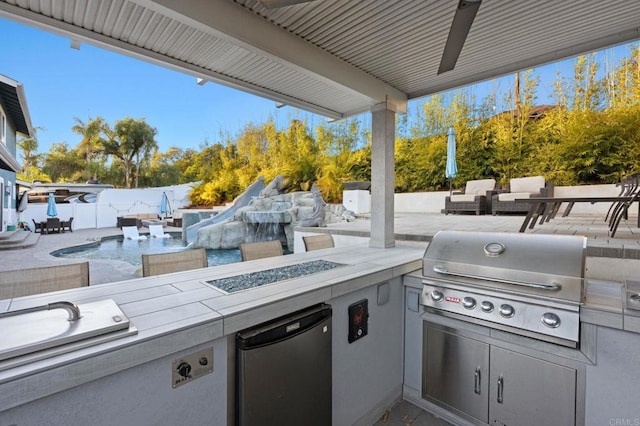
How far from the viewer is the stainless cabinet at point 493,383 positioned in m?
1.71

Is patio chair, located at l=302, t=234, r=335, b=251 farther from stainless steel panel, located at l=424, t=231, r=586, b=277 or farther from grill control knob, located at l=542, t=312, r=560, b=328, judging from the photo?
grill control knob, located at l=542, t=312, r=560, b=328

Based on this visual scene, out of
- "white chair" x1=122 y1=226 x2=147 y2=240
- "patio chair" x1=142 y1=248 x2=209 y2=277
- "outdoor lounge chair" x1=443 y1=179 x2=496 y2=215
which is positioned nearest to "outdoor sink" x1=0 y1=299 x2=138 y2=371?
"patio chair" x1=142 y1=248 x2=209 y2=277

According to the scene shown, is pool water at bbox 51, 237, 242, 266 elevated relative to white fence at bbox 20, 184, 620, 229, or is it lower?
lower

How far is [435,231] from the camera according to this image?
4.67 meters

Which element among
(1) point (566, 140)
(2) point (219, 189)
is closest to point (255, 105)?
(2) point (219, 189)

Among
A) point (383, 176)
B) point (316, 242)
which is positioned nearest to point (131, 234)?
point (316, 242)

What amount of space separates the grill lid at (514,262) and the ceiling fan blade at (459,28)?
1246mm

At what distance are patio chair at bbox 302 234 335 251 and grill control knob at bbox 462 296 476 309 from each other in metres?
1.80

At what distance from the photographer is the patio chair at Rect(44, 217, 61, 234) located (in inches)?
493

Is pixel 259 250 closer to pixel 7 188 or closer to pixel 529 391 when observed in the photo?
pixel 529 391

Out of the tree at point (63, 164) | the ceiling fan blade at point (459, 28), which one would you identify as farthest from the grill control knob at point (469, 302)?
the tree at point (63, 164)

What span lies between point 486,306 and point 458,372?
508 mm

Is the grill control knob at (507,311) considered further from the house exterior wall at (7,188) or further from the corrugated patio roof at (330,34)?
the house exterior wall at (7,188)

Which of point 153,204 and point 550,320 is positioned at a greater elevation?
point 153,204
